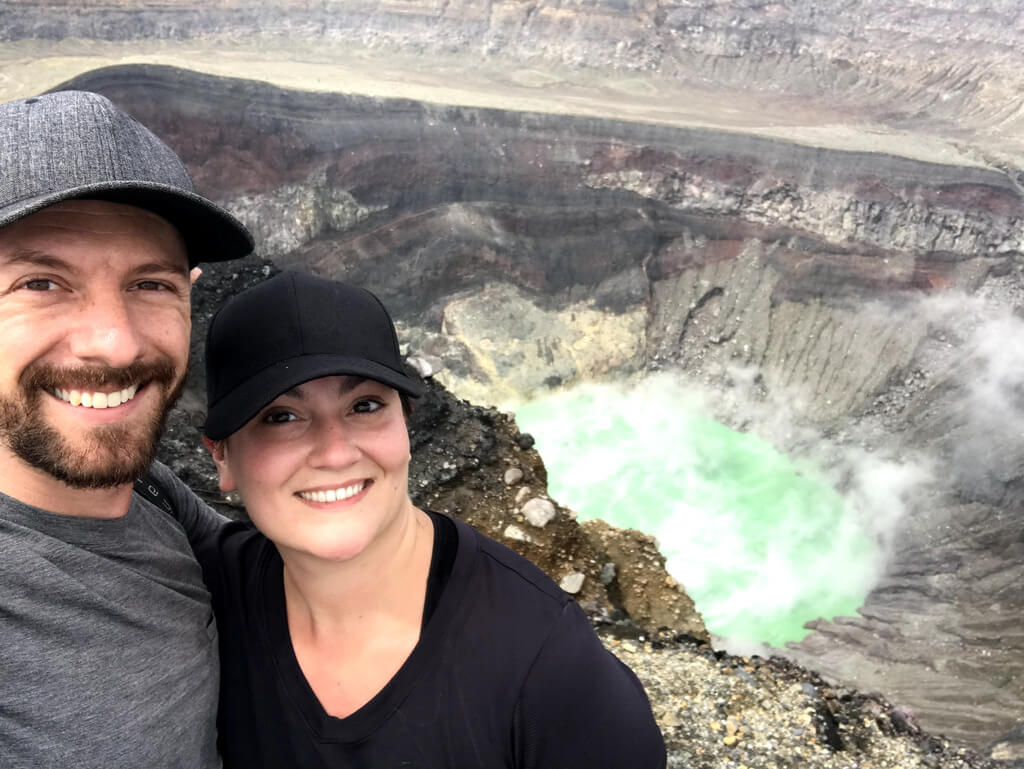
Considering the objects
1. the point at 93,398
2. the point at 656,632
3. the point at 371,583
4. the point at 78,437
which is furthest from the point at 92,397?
the point at 656,632

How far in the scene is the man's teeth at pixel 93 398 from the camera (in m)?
1.92

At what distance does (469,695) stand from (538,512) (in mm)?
7698

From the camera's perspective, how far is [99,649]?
1.89 meters

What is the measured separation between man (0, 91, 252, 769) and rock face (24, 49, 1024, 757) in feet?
77.0

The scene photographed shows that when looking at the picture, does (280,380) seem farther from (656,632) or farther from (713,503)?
(713,503)

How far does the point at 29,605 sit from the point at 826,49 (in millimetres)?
50855

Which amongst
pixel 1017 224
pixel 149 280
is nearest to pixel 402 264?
pixel 1017 224

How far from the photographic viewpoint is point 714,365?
1139 inches

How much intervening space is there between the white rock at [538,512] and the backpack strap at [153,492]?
23.8 ft

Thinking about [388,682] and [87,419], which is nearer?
[87,419]

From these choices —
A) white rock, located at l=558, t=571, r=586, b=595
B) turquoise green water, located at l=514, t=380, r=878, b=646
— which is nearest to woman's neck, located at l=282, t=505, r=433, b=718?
white rock, located at l=558, t=571, r=586, b=595

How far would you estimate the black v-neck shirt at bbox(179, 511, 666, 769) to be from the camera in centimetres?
199

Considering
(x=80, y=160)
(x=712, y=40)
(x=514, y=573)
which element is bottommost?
(x=514, y=573)

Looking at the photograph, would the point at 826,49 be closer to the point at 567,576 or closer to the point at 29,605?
the point at 567,576
